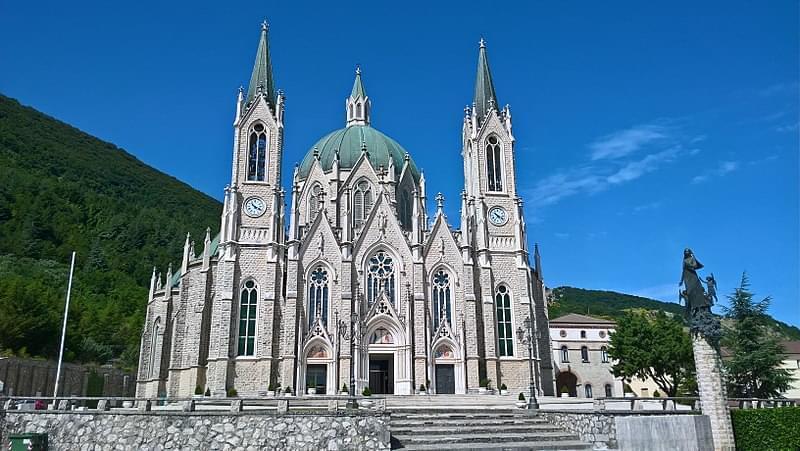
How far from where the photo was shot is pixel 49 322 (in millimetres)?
50969

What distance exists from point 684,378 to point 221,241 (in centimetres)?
3817

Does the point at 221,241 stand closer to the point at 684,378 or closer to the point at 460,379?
the point at 460,379

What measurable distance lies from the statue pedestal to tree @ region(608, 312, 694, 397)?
1052 inches

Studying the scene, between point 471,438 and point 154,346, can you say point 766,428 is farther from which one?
point 154,346

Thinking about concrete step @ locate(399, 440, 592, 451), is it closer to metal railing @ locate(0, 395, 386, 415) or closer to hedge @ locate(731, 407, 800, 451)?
metal railing @ locate(0, 395, 386, 415)

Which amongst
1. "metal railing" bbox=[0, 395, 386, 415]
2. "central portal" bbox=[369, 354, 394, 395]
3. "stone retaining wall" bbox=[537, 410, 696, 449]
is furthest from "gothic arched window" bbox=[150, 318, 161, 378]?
"stone retaining wall" bbox=[537, 410, 696, 449]

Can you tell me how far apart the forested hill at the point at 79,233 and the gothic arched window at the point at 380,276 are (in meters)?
26.6

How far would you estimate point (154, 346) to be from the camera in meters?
45.9

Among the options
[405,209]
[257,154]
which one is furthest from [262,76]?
[405,209]

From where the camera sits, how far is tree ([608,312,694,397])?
5009 cm

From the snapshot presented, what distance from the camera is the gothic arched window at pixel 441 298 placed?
43.9 meters

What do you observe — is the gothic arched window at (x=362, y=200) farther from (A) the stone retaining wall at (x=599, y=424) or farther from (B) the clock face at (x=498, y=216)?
(A) the stone retaining wall at (x=599, y=424)

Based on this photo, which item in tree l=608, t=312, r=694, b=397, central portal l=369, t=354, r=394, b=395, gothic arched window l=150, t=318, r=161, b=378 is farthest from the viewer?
tree l=608, t=312, r=694, b=397

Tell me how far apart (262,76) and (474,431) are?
112 ft
